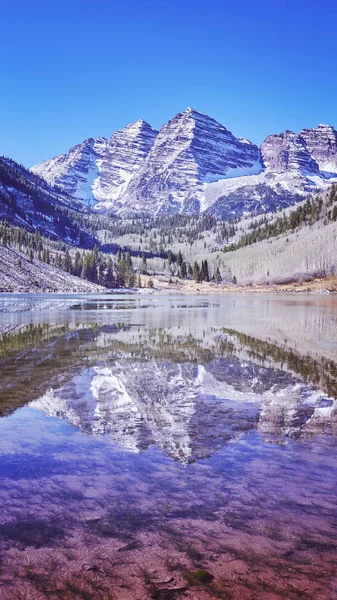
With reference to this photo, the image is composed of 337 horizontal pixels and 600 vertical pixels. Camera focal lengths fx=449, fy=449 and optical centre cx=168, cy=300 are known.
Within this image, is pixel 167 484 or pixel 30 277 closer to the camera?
pixel 167 484

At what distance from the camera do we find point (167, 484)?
8750 millimetres

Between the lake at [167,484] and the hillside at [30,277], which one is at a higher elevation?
the hillside at [30,277]

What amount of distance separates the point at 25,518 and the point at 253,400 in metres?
9.57

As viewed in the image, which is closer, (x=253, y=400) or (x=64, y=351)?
(x=253, y=400)

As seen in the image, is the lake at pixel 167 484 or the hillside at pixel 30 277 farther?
the hillside at pixel 30 277

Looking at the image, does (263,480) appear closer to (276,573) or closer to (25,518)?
(276,573)

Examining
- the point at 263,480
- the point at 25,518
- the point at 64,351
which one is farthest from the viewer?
the point at 64,351

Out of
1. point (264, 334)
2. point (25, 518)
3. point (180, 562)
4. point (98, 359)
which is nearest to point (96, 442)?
point (25, 518)

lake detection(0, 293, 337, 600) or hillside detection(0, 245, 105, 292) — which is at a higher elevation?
hillside detection(0, 245, 105, 292)

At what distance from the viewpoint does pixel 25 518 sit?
752cm

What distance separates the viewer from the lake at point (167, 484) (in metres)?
6.11

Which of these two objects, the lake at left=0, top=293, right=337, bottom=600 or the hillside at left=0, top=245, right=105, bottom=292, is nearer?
the lake at left=0, top=293, right=337, bottom=600

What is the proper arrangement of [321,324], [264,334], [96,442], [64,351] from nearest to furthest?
[96,442], [64,351], [264,334], [321,324]

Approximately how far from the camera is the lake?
6109 mm
